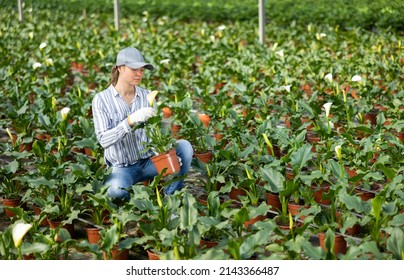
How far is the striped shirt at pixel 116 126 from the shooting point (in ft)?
16.2

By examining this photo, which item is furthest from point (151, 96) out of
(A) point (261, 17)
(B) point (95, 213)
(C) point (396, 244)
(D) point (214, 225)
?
(A) point (261, 17)

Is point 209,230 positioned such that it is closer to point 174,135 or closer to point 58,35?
point 174,135

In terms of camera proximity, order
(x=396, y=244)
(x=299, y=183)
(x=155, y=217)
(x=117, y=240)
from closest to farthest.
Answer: (x=396, y=244)
(x=117, y=240)
(x=155, y=217)
(x=299, y=183)

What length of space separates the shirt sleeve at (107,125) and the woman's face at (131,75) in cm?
23

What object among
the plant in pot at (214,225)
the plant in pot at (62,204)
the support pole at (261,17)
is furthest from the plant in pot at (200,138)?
the support pole at (261,17)

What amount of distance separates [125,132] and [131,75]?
40 centimetres

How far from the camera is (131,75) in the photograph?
192 inches

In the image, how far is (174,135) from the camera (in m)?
6.66

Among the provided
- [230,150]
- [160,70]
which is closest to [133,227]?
[230,150]

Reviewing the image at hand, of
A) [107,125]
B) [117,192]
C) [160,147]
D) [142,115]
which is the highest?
[142,115]

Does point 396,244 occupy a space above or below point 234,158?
above

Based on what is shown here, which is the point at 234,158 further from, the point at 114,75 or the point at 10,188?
the point at 10,188

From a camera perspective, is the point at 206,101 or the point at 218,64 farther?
the point at 218,64
